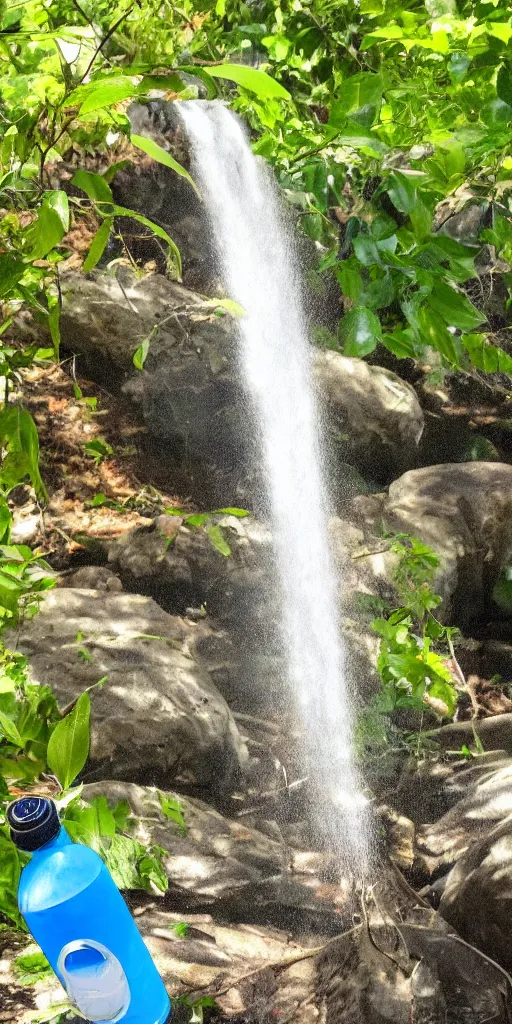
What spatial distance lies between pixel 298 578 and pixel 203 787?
4.66 feet

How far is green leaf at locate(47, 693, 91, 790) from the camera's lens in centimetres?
129

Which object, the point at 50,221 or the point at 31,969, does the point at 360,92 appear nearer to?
the point at 50,221

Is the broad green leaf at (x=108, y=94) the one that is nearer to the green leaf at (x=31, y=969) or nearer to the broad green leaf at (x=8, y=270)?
the broad green leaf at (x=8, y=270)

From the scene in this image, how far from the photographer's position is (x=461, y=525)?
3.94 meters

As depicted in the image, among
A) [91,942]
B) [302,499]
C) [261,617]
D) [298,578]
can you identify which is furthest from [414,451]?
[91,942]

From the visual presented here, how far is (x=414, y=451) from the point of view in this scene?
4.67m

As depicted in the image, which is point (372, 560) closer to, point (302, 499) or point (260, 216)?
point (302, 499)

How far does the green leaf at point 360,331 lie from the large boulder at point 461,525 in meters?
2.77

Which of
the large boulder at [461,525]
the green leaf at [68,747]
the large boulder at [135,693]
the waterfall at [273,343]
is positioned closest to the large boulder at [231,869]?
the large boulder at [135,693]

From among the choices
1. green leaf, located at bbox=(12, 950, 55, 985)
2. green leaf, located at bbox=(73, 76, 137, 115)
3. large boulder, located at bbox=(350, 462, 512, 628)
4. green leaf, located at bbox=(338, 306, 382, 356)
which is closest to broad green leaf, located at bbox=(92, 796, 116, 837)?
green leaf, located at bbox=(12, 950, 55, 985)

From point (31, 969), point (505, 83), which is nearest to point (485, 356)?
point (505, 83)

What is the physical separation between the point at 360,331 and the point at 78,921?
1.07 meters

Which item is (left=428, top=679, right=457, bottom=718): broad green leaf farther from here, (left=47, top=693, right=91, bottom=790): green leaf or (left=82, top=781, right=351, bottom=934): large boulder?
(left=47, top=693, right=91, bottom=790): green leaf

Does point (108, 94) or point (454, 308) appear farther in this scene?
point (454, 308)
